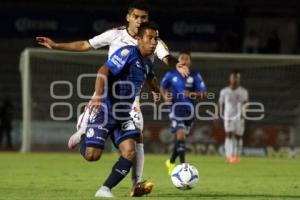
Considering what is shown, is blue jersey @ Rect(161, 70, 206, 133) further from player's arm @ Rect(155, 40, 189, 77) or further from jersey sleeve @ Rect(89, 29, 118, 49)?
jersey sleeve @ Rect(89, 29, 118, 49)

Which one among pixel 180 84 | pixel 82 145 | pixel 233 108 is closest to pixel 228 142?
pixel 233 108

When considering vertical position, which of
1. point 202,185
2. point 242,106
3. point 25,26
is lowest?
point 202,185

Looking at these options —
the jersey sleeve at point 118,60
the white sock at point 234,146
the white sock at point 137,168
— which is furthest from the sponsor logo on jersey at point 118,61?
the white sock at point 234,146

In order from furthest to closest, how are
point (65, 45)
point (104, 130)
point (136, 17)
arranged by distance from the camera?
1. point (136, 17)
2. point (65, 45)
3. point (104, 130)

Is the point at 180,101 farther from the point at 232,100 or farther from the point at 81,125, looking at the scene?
the point at 81,125

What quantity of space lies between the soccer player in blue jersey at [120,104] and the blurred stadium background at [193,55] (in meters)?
11.8

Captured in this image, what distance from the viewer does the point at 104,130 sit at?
9266 millimetres

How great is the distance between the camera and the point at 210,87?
2266 centimetres

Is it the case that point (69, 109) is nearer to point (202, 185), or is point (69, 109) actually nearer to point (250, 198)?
point (202, 185)

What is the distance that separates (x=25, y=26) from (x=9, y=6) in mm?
928

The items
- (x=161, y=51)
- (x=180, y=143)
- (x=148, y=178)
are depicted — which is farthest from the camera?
(x=180, y=143)

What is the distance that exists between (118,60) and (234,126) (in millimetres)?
11611

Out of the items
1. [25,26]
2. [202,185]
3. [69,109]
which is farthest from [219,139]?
[202,185]

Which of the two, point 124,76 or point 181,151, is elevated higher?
point 124,76
